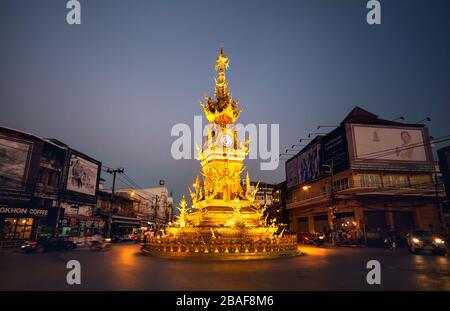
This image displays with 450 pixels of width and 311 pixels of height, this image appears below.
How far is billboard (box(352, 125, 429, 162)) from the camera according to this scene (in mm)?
36469

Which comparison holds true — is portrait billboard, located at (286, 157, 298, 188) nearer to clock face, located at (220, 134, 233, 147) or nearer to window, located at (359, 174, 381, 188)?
window, located at (359, 174, 381, 188)

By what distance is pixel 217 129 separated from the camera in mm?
20734

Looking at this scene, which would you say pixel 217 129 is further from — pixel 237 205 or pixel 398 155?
pixel 398 155

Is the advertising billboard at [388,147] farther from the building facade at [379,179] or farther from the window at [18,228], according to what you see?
the window at [18,228]

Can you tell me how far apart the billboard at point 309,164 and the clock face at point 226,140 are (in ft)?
91.9

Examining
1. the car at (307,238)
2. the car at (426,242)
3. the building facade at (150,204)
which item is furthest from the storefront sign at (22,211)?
the car at (426,242)

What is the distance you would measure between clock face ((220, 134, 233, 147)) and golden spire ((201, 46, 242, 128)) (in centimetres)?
106

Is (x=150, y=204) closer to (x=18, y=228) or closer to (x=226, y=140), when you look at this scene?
(x=18, y=228)

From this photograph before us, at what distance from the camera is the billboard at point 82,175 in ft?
122

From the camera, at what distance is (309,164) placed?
47.4m

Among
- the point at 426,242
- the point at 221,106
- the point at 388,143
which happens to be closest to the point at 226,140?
the point at 221,106

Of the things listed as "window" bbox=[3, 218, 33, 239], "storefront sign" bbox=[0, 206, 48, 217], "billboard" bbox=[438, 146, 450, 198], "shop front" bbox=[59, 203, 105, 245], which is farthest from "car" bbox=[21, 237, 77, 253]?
"billboard" bbox=[438, 146, 450, 198]
